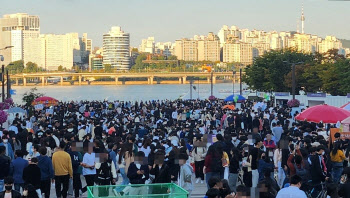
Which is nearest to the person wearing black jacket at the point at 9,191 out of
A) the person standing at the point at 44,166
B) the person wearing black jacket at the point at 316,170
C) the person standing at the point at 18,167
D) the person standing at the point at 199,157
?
the person standing at the point at 18,167

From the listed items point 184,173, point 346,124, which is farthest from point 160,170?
point 346,124

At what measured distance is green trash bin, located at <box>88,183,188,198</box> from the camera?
9.16 meters

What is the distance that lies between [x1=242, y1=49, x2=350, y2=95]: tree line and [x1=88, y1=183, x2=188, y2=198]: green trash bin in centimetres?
4395

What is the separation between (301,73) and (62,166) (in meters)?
52.7

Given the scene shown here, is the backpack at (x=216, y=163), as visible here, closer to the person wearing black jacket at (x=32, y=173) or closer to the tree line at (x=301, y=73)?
the person wearing black jacket at (x=32, y=173)

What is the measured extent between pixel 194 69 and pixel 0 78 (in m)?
159

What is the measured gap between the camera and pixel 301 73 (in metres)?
64.0

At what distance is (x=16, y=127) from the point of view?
20.5m

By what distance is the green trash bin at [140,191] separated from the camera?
9156 mm

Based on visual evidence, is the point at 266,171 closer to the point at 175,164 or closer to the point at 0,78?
the point at 175,164

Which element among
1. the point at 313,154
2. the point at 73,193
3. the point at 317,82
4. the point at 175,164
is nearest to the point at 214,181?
the point at 175,164

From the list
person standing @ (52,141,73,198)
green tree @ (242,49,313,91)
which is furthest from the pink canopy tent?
green tree @ (242,49,313,91)

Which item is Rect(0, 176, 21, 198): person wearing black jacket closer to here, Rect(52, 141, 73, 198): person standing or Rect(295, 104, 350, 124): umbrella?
Rect(52, 141, 73, 198): person standing

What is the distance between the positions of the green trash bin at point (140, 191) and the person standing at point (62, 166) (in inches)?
128
